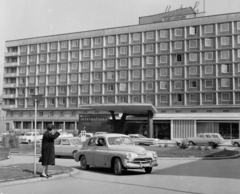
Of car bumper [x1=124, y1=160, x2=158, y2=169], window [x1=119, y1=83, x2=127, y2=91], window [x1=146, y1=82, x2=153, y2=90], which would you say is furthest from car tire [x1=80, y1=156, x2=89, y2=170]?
window [x1=119, y1=83, x2=127, y2=91]

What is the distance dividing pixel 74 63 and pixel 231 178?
64.4m

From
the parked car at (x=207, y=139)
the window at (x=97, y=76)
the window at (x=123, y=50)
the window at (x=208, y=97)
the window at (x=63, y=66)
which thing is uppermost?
the window at (x=123, y=50)

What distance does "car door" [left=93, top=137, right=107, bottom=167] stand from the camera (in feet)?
43.4

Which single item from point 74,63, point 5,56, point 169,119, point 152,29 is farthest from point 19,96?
point 169,119

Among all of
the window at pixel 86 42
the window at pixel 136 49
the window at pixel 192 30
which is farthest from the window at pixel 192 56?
the window at pixel 86 42

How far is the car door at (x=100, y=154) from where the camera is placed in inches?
521

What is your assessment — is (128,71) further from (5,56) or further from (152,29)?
(5,56)

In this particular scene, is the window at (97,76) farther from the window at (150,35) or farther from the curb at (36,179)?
the curb at (36,179)

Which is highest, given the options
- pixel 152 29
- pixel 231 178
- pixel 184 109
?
pixel 152 29

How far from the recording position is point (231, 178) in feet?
37.8

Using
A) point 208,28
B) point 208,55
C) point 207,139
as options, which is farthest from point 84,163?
point 208,28

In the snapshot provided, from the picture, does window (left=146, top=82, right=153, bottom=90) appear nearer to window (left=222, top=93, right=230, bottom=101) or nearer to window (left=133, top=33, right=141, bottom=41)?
window (left=133, top=33, right=141, bottom=41)

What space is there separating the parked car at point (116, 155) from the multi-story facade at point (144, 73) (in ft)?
124

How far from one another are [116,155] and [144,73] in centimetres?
5479
